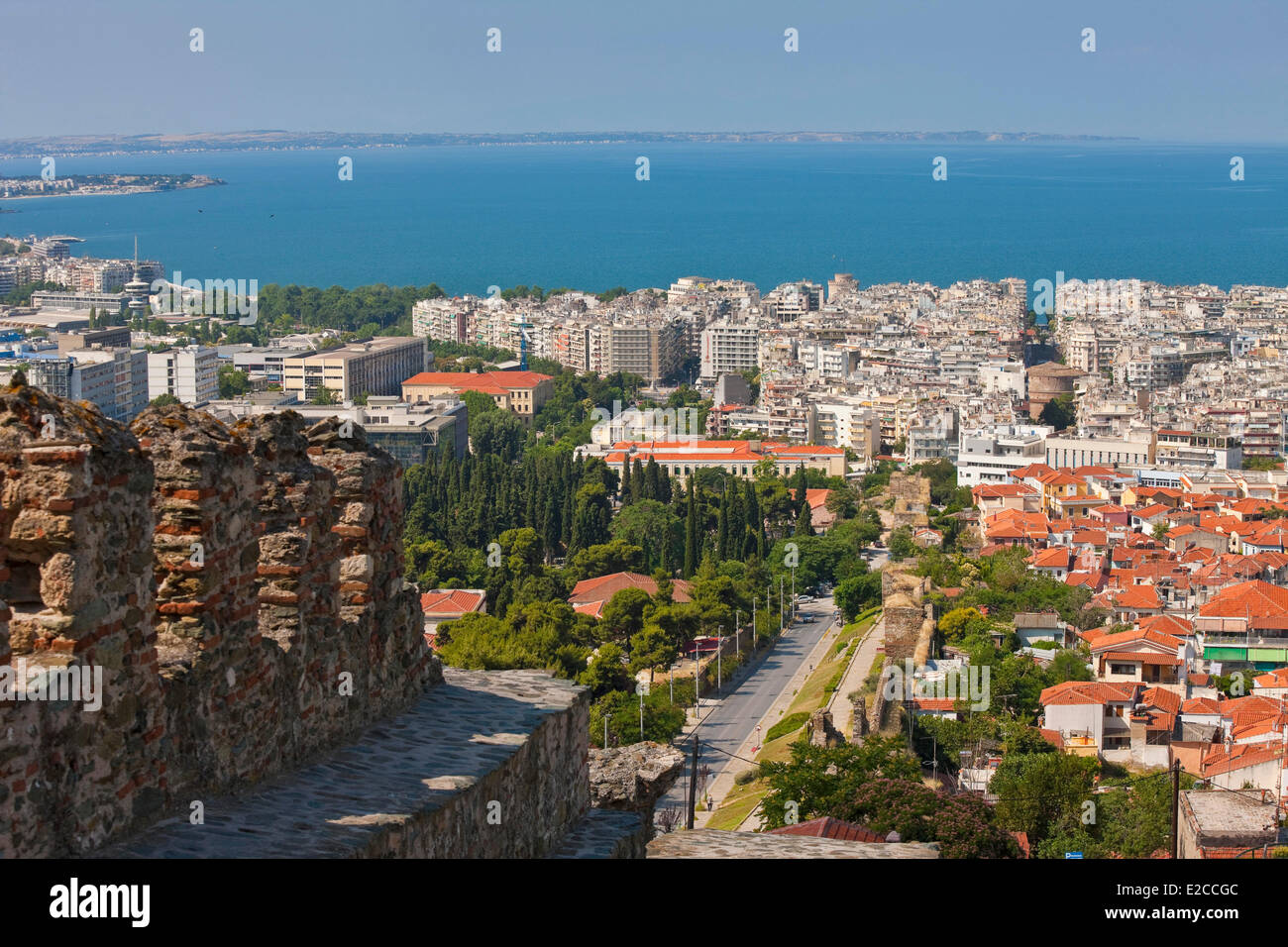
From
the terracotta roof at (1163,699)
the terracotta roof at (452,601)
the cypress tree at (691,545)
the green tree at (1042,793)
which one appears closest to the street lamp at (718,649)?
the terracotta roof at (452,601)

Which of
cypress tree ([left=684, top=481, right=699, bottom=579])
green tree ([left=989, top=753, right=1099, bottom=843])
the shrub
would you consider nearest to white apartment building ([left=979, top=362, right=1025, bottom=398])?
cypress tree ([left=684, top=481, right=699, bottom=579])

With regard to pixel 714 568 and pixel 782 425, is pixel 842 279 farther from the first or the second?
pixel 714 568

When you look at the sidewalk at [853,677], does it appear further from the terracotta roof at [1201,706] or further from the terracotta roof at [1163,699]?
the terracotta roof at [1201,706]

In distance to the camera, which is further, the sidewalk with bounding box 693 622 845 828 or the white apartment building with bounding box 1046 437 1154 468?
the white apartment building with bounding box 1046 437 1154 468

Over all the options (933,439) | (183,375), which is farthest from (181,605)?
(183,375)

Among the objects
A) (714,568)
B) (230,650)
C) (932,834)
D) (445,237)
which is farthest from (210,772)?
(445,237)

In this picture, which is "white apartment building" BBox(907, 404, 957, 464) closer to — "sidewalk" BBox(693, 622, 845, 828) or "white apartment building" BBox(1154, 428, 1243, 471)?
"white apartment building" BBox(1154, 428, 1243, 471)
